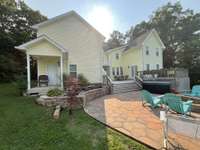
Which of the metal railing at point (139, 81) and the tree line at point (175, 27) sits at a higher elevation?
the tree line at point (175, 27)

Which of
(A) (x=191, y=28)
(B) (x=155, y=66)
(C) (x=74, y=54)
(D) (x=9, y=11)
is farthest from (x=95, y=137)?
(A) (x=191, y=28)

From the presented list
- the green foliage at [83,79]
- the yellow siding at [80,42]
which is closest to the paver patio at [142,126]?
the green foliage at [83,79]

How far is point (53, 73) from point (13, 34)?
1697 centimetres

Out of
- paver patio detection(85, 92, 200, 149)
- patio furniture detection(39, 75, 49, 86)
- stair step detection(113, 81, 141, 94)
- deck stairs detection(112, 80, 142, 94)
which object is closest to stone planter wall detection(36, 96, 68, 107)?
paver patio detection(85, 92, 200, 149)

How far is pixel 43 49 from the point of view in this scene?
12.8 meters

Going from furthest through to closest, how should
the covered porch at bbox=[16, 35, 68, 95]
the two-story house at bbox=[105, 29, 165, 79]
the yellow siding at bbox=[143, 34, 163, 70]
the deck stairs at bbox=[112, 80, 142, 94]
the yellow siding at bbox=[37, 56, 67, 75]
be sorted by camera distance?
the yellow siding at bbox=[143, 34, 163, 70] → the two-story house at bbox=[105, 29, 165, 79] → the yellow siding at bbox=[37, 56, 67, 75] → the deck stairs at bbox=[112, 80, 142, 94] → the covered porch at bbox=[16, 35, 68, 95]

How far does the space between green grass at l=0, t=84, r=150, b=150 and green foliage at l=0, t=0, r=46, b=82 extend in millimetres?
19525

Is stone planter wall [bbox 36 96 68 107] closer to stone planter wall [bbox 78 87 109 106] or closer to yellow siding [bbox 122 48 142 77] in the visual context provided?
stone planter wall [bbox 78 87 109 106]

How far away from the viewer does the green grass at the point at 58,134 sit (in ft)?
14.0

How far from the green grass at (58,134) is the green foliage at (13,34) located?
64.1ft

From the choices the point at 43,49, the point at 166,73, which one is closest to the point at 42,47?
the point at 43,49

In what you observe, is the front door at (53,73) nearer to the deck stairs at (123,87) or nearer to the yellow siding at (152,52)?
the deck stairs at (123,87)

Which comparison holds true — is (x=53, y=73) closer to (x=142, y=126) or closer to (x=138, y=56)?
(x=142, y=126)

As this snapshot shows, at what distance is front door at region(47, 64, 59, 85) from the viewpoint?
15.5 meters
